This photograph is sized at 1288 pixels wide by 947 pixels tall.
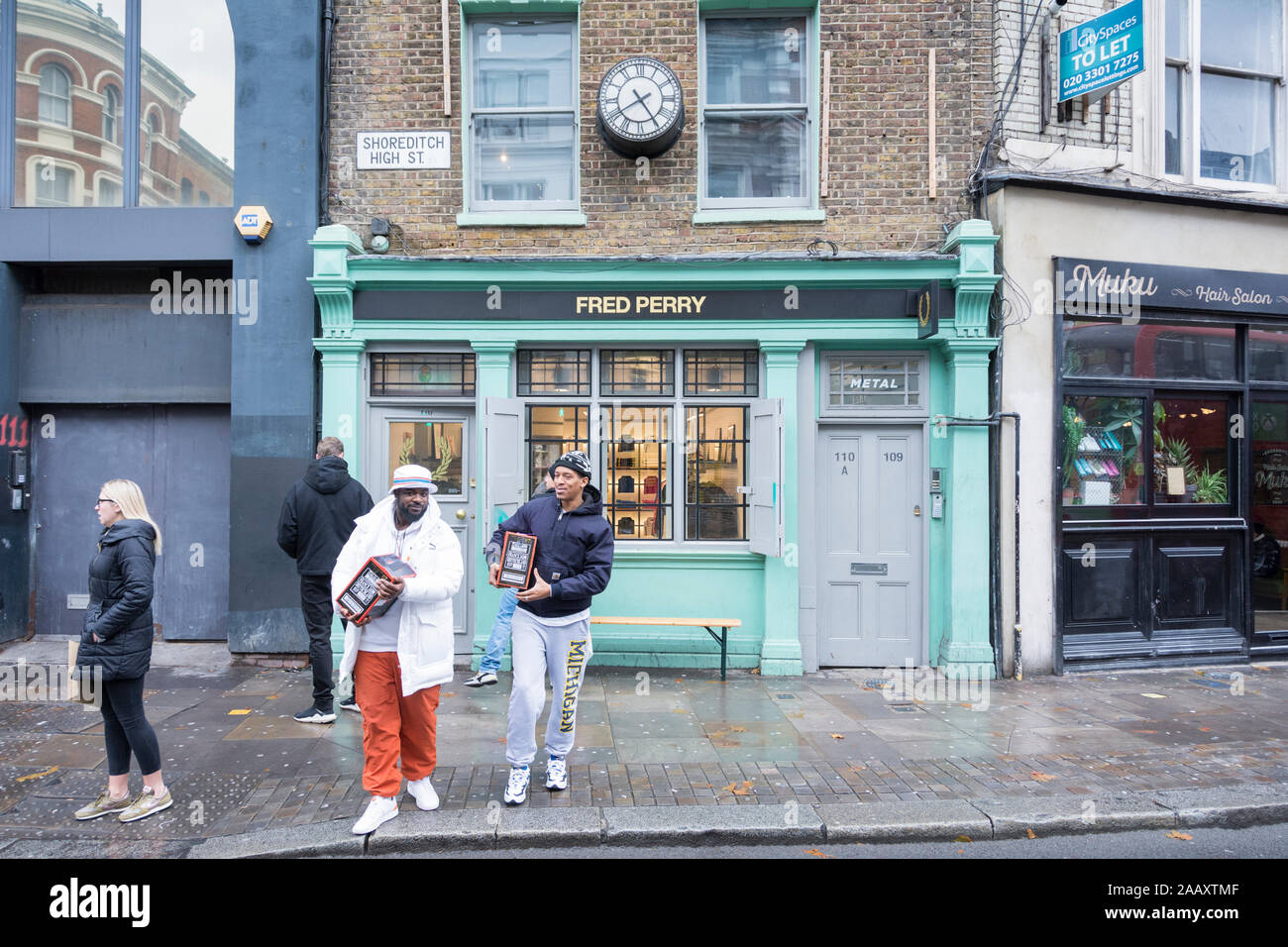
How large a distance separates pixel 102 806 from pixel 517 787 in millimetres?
2389

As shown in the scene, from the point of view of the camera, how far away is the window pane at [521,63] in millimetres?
8109

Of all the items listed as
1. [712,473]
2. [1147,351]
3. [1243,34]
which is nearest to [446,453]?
[712,473]

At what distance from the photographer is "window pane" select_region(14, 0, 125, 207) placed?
826 centimetres

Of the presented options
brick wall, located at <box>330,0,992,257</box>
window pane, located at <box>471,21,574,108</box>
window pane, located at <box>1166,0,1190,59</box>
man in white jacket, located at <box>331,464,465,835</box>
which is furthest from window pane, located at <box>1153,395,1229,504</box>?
man in white jacket, located at <box>331,464,465,835</box>

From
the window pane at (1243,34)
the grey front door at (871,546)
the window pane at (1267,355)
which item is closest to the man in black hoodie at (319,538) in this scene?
the grey front door at (871,546)

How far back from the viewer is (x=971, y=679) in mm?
7609

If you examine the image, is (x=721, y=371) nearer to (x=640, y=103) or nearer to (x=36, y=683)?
(x=640, y=103)

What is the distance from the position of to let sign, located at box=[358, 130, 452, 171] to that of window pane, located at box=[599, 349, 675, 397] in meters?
2.57

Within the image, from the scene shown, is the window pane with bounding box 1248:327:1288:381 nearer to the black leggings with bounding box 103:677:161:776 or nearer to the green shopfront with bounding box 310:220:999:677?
the green shopfront with bounding box 310:220:999:677

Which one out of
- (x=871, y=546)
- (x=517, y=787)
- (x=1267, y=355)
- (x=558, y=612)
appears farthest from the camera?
(x=1267, y=355)

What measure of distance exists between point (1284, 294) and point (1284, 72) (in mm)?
2647

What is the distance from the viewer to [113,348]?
27.3 feet

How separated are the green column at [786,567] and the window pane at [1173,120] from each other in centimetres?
467

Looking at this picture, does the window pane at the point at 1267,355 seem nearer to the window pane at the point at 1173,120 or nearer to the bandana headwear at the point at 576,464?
the window pane at the point at 1173,120
